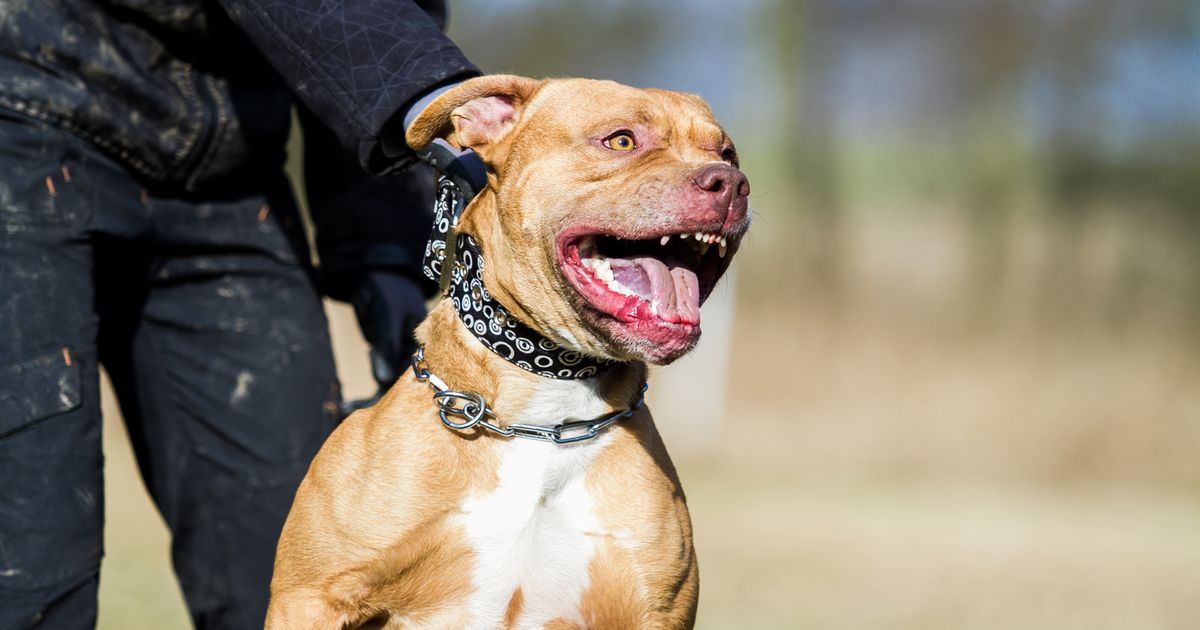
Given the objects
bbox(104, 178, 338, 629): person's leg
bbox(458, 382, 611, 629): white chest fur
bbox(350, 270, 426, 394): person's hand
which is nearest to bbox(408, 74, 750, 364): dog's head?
bbox(458, 382, 611, 629): white chest fur

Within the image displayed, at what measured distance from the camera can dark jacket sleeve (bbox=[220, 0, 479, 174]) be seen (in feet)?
9.78

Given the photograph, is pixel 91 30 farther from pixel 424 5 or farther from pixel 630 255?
pixel 630 255

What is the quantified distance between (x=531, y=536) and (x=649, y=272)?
609 millimetres

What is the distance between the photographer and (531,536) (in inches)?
115

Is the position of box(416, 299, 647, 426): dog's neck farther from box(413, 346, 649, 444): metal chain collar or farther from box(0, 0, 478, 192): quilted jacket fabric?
box(0, 0, 478, 192): quilted jacket fabric

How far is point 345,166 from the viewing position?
385 centimetres

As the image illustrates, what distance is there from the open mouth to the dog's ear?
340mm

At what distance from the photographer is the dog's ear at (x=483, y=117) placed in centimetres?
292

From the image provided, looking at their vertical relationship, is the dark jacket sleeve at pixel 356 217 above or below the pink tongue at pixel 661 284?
below

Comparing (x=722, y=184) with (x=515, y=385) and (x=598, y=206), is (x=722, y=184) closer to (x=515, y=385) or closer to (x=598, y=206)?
(x=598, y=206)

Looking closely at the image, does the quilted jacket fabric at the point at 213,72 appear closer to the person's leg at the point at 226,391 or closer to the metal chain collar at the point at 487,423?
the person's leg at the point at 226,391

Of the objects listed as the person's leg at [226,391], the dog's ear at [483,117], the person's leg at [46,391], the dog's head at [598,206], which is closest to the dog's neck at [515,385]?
the dog's head at [598,206]

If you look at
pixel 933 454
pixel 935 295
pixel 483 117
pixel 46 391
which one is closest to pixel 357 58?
pixel 483 117

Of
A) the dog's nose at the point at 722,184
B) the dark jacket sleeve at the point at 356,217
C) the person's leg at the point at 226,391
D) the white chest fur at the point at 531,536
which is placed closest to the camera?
the dog's nose at the point at 722,184
